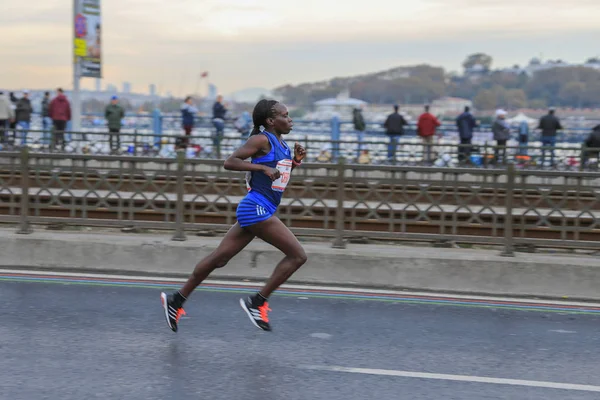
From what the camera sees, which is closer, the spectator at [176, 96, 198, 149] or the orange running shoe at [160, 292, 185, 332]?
the orange running shoe at [160, 292, 185, 332]

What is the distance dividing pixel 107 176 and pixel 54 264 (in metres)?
1.15

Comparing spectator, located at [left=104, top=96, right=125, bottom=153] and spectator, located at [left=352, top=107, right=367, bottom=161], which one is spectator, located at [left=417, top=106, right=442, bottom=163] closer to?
spectator, located at [left=352, top=107, right=367, bottom=161]

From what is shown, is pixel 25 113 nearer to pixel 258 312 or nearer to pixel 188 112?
pixel 188 112

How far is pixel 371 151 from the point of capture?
22.0m

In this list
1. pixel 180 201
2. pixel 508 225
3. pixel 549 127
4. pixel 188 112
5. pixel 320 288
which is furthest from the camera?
pixel 188 112

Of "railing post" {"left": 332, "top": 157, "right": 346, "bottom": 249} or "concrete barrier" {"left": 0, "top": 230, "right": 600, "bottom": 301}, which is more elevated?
"railing post" {"left": 332, "top": 157, "right": 346, "bottom": 249}

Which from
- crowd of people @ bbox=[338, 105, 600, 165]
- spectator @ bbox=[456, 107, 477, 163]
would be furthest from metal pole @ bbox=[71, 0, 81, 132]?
spectator @ bbox=[456, 107, 477, 163]

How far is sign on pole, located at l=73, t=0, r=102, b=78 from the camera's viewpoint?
2484cm

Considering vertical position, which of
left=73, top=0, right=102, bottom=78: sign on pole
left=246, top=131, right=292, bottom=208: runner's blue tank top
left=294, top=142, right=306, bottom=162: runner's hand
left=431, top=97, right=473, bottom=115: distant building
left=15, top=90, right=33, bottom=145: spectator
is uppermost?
left=73, top=0, right=102, bottom=78: sign on pole

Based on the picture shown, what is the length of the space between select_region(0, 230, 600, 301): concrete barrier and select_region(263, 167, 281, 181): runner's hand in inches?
111

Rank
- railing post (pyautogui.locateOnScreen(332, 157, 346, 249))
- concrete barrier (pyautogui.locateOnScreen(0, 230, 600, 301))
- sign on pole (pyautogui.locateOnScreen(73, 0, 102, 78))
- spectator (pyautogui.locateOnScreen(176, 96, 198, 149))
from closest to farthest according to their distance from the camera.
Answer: concrete barrier (pyautogui.locateOnScreen(0, 230, 600, 301)) < railing post (pyautogui.locateOnScreen(332, 157, 346, 249)) < spectator (pyautogui.locateOnScreen(176, 96, 198, 149)) < sign on pole (pyautogui.locateOnScreen(73, 0, 102, 78))

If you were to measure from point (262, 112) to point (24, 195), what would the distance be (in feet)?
14.4

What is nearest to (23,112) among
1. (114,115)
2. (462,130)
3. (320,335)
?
(114,115)

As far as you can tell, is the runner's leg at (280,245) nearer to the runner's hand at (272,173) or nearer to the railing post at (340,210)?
the runner's hand at (272,173)
